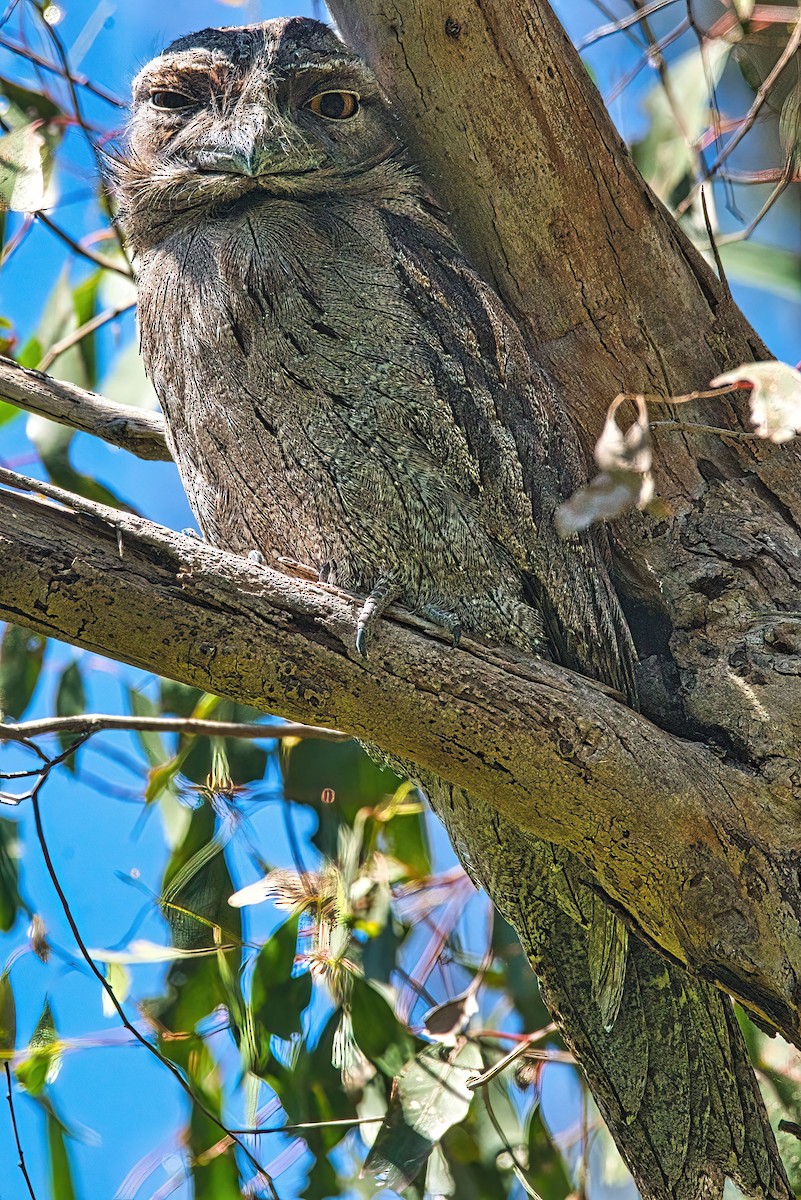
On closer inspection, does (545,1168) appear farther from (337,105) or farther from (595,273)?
(337,105)

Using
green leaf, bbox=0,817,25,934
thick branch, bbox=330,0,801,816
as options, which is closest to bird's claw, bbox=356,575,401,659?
thick branch, bbox=330,0,801,816

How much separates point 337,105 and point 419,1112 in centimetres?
216

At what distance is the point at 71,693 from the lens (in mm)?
→ 3273

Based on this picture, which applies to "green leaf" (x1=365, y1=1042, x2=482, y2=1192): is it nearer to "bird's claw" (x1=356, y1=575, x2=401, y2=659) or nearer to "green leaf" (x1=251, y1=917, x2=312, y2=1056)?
"green leaf" (x1=251, y1=917, x2=312, y2=1056)

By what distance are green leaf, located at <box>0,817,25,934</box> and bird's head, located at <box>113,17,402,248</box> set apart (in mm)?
1634

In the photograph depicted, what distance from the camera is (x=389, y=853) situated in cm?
314

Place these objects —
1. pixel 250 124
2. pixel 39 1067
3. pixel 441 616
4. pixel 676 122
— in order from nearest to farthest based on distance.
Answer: pixel 441 616 < pixel 250 124 < pixel 39 1067 < pixel 676 122

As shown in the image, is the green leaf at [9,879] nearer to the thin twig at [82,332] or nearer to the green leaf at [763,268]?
the thin twig at [82,332]

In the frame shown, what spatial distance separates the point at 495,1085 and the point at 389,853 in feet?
2.17

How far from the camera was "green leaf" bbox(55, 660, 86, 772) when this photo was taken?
3.24 metres

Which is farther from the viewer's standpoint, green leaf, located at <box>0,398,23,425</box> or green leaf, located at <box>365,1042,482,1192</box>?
green leaf, located at <box>0,398,23,425</box>

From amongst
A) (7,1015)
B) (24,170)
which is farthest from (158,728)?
(24,170)

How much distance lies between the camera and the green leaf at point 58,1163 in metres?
2.70

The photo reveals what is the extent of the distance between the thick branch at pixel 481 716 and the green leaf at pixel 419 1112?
0.89 m
